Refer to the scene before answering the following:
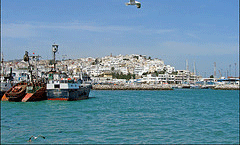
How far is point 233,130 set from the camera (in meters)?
17.5

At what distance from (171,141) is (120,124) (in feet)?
17.9

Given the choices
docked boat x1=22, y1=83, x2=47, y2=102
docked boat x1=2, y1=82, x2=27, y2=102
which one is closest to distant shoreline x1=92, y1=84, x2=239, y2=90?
docked boat x1=22, y1=83, x2=47, y2=102

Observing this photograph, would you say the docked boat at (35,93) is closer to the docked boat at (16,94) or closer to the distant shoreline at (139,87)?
the docked boat at (16,94)

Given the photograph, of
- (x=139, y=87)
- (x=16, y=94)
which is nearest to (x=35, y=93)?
(x=16, y=94)

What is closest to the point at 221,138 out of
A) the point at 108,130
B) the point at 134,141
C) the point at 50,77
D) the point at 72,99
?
the point at 134,141

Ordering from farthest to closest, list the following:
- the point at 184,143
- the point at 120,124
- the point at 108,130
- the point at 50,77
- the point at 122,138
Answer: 1. the point at 50,77
2. the point at 120,124
3. the point at 108,130
4. the point at 122,138
5. the point at 184,143

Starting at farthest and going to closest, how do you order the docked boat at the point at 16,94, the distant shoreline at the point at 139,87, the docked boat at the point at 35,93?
the distant shoreline at the point at 139,87
the docked boat at the point at 35,93
the docked boat at the point at 16,94

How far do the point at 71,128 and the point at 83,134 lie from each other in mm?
1963

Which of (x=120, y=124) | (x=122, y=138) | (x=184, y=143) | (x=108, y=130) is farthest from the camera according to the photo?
(x=120, y=124)

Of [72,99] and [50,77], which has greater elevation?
[50,77]

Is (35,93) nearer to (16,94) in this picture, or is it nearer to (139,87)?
(16,94)

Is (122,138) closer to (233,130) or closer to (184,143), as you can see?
(184,143)

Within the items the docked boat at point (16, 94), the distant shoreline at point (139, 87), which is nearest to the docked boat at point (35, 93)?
the docked boat at point (16, 94)

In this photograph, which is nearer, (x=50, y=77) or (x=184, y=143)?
(x=184, y=143)
